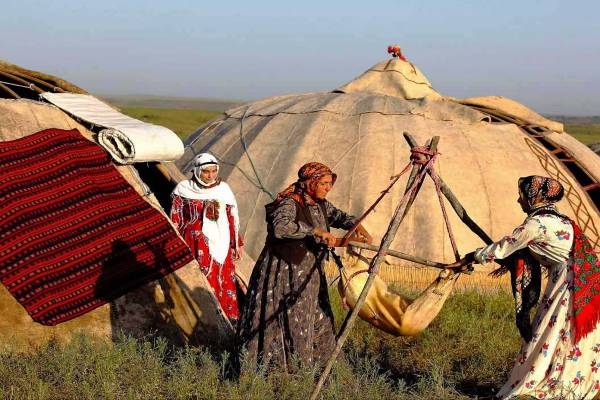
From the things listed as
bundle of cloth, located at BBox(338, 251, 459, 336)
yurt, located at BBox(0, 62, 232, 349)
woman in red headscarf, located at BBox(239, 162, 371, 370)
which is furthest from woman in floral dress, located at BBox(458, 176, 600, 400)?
yurt, located at BBox(0, 62, 232, 349)

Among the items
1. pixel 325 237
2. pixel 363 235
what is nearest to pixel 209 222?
pixel 363 235

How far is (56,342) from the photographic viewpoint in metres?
5.51

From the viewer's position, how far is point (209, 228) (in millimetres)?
6414

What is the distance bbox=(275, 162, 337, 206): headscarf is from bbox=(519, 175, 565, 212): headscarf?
1.07 metres

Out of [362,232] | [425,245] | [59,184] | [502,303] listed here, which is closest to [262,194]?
[425,245]

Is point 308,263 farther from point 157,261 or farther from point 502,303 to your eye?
point 502,303

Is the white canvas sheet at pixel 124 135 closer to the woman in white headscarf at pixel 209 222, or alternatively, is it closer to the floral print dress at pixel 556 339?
the woman in white headscarf at pixel 209 222

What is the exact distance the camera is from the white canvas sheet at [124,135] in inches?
245

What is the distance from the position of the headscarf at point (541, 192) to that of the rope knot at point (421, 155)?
59 centimetres

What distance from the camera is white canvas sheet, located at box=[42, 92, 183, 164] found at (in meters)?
6.23

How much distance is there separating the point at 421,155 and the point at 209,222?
7.78 feet

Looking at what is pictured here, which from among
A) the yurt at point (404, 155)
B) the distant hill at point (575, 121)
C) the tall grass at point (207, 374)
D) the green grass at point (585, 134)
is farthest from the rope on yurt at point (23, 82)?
the distant hill at point (575, 121)

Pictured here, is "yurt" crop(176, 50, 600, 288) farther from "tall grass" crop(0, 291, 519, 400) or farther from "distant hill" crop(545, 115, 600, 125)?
"distant hill" crop(545, 115, 600, 125)

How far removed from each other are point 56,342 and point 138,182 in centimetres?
140
